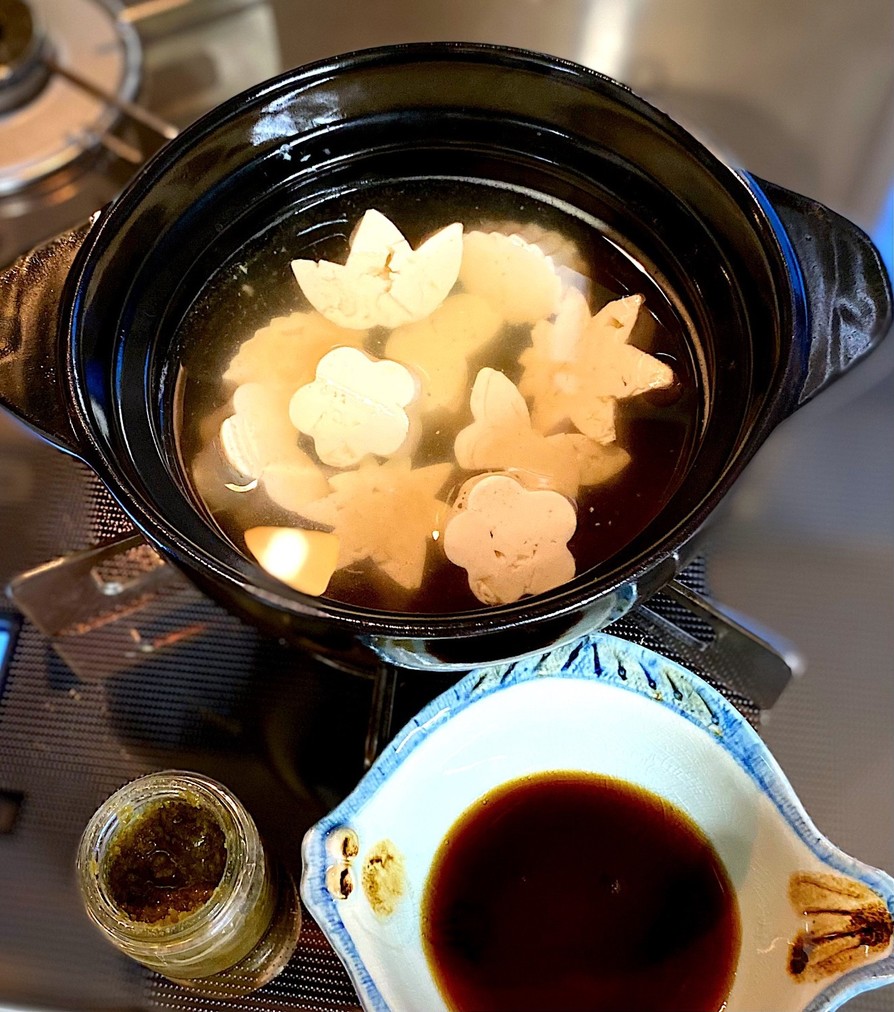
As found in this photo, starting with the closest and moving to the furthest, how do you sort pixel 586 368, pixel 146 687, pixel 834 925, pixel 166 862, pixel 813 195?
pixel 834 925 < pixel 166 862 < pixel 586 368 < pixel 146 687 < pixel 813 195

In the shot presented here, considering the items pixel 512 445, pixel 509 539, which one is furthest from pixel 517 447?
pixel 509 539

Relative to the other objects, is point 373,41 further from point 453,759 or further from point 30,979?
point 30,979

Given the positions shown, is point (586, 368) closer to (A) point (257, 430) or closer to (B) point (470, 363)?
(B) point (470, 363)

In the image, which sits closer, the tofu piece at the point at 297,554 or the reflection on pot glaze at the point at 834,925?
the reflection on pot glaze at the point at 834,925

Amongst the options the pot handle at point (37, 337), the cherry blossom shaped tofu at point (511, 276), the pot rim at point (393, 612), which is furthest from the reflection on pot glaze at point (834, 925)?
the pot handle at point (37, 337)

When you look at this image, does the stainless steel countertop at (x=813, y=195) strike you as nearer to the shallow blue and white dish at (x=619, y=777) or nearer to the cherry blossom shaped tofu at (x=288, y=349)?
the shallow blue and white dish at (x=619, y=777)

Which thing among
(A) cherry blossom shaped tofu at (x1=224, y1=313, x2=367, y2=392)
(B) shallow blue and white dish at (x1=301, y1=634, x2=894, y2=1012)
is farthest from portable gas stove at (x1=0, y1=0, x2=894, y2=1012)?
(A) cherry blossom shaped tofu at (x1=224, y1=313, x2=367, y2=392)
